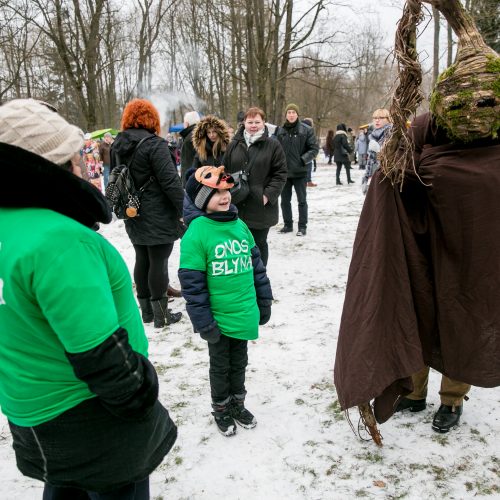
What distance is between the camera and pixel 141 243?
396 centimetres

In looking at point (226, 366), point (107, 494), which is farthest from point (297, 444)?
point (107, 494)

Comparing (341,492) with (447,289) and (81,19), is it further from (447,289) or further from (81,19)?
(81,19)

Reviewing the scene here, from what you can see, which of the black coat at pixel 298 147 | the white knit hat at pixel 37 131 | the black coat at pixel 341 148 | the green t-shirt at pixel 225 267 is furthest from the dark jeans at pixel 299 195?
the white knit hat at pixel 37 131

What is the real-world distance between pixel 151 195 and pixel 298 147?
4.04 metres

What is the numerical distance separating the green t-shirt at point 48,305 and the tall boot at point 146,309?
9.59 feet

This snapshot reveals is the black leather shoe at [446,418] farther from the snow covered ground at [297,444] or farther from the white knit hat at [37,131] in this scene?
the white knit hat at [37,131]

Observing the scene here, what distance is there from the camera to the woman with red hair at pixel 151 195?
3760mm

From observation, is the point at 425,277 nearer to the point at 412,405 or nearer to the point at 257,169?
the point at 412,405

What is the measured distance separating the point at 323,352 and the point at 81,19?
15.3 meters

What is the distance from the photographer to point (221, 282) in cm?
251

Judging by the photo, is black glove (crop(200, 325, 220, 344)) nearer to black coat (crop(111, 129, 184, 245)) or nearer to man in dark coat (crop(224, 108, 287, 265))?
black coat (crop(111, 129, 184, 245))

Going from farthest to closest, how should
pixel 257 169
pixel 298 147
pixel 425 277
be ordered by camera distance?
pixel 298 147 < pixel 257 169 < pixel 425 277

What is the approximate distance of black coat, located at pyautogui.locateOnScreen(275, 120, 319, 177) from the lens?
728 cm

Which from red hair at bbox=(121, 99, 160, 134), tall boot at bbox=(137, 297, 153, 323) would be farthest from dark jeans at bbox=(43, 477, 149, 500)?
red hair at bbox=(121, 99, 160, 134)
